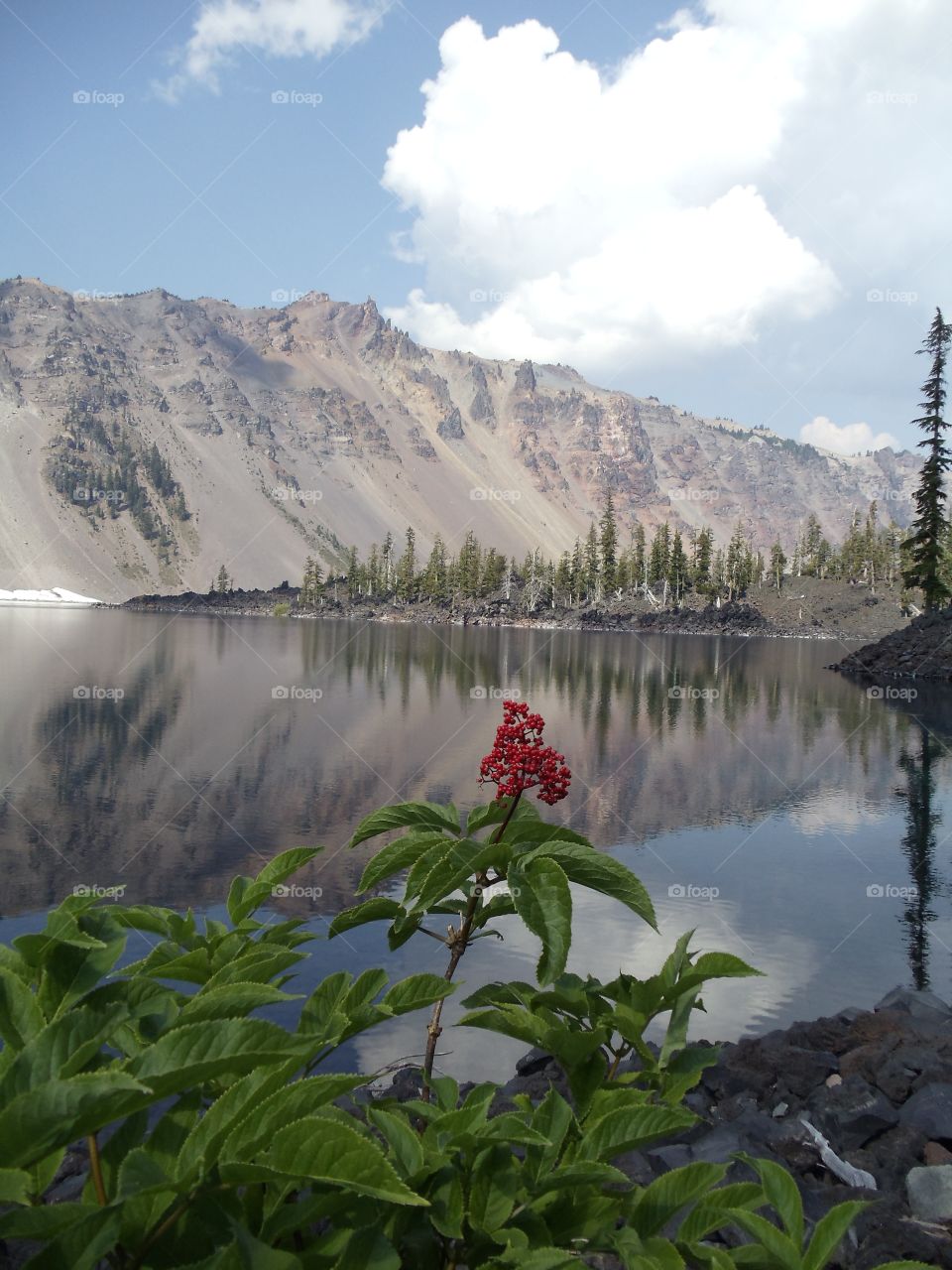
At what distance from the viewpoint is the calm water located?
12.0m

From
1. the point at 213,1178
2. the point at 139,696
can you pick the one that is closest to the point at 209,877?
the point at 213,1178

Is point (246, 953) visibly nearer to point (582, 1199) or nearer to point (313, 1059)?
point (313, 1059)

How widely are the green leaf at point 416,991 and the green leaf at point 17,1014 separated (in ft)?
3.11

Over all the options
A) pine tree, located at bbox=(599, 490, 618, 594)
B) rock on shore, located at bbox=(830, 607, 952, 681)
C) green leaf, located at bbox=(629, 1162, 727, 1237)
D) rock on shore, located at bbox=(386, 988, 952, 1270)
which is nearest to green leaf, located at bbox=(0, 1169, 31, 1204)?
green leaf, located at bbox=(629, 1162, 727, 1237)

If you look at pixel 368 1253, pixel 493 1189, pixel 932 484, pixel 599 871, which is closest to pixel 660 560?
pixel 932 484

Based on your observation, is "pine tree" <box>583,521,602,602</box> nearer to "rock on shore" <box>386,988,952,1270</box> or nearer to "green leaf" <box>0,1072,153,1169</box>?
"rock on shore" <box>386,988,952,1270</box>

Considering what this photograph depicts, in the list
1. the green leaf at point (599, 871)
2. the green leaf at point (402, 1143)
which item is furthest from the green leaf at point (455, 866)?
the green leaf at point (402, 1143)

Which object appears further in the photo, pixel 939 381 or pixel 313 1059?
pixel 939 381

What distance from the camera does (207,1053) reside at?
1.53 m

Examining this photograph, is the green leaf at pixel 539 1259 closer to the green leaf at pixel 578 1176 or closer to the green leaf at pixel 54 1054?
the green leaf at pixel 578 1176

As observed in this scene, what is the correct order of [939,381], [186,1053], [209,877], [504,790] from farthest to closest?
1. [939,381]
2. [209,877]
3. [504,790]
4. [186,1053]

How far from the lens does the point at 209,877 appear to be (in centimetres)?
1438

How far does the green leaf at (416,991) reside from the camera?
250 centimetres

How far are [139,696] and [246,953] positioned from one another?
37.2 meters
